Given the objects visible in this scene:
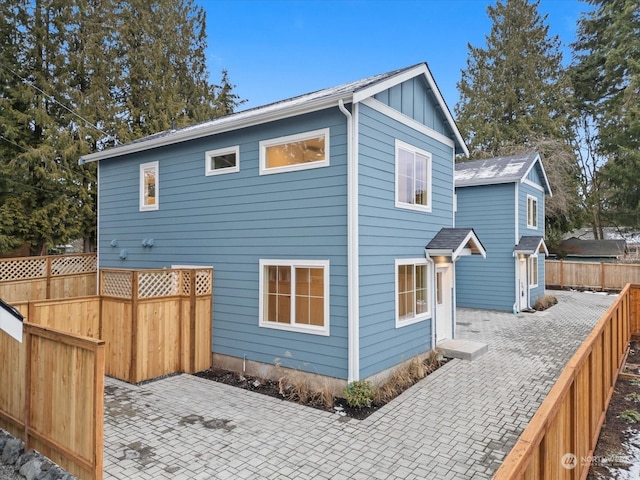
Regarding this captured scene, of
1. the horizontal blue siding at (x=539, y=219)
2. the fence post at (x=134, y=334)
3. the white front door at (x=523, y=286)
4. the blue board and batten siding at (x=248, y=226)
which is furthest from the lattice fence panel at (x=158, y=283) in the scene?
the horizontal blue siding at (x=539, y=219)

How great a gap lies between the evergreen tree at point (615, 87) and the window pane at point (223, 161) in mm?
23082

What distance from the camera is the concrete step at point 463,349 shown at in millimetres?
8578

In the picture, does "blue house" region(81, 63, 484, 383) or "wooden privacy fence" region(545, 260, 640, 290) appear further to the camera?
"wooden privacy fence" region(545, 260, 640, 290)

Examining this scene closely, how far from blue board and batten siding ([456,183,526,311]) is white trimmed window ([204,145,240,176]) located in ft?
32.2

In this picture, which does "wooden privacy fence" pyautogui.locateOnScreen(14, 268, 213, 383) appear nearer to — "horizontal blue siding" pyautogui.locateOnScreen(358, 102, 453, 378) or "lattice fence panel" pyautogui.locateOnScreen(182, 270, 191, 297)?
"lattice fence panel" pyautogui.locateOnScreen(182, 270, 191, 297)

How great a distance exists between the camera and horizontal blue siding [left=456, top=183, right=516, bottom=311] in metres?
13.9

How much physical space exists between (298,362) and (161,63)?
20.5 metres

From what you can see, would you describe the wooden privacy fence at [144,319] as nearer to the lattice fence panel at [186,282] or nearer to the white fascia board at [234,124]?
the lattice fence panel at [186,282]

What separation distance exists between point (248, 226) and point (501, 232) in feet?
33.2

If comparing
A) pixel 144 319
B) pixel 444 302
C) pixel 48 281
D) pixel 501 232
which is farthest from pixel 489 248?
pixel 48 281

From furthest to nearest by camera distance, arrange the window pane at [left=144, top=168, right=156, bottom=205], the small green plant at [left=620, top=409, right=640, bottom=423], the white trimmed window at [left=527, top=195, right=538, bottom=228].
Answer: the white trimmed window at [left=527, top=195, right=538, bottom=228]
the window pane at [left=144, top=168, right=156, bottom=205]
the small green plant at [left=620, top=409, right=640, bottom=423]

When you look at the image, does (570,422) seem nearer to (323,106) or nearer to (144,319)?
(323,106)

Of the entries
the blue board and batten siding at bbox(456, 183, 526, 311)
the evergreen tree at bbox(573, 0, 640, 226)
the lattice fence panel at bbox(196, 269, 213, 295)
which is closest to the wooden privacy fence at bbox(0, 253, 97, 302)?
the lattice fence panel at bbox(196, 269, 213, 295)

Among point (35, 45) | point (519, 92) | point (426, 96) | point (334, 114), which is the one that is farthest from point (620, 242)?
point (35, 45)
